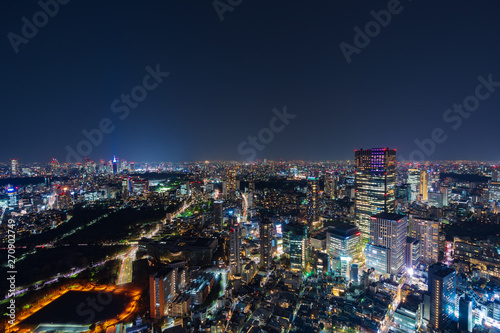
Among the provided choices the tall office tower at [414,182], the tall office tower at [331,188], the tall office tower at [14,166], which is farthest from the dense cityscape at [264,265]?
the tall office tower at [14,166]

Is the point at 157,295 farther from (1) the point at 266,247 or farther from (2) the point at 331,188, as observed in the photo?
(2) the point at 331,188

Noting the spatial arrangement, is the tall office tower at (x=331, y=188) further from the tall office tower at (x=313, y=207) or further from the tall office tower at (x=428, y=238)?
the tall office tower at (x=428, y=238)

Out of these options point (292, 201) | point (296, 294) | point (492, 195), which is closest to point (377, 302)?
point (296, 294)

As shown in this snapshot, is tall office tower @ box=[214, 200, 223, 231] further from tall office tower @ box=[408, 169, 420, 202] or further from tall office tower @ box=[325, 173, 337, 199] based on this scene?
tall office tower @ box=[408, 169, 420, 202]

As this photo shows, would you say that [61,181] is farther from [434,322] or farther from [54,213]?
[434,322]

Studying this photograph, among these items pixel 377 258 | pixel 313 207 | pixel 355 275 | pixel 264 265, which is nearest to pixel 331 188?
pixel 313 207

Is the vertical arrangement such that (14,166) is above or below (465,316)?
above
